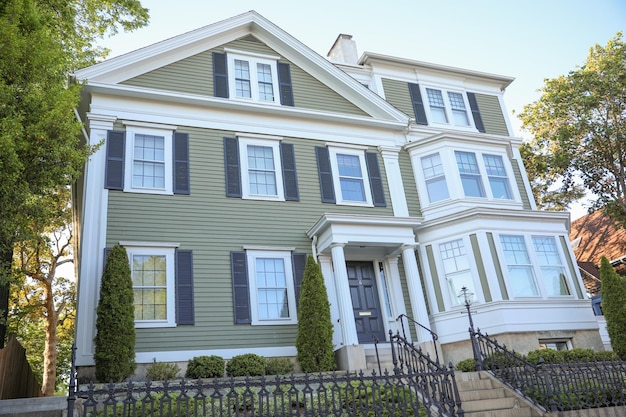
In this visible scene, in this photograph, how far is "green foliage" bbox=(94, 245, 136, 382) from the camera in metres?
10.8

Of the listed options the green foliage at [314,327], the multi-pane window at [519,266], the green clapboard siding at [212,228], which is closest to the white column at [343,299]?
the green foliage at [314,327]

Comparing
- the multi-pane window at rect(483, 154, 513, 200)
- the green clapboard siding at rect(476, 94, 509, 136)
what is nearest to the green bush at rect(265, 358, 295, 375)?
the multi-pane window at rect(483, 154, 513, 200)

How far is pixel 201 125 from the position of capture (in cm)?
1488

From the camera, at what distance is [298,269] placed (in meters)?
14.0

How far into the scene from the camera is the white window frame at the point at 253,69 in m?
15.8

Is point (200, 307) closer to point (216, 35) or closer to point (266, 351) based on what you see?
A: point (266, 351)

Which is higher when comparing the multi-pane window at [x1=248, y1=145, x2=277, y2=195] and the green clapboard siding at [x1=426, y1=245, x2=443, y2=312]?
the multi-pane window at [x1=248, y1=145, x2=277, y2=195]

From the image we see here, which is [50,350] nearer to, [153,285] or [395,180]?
[153,285]

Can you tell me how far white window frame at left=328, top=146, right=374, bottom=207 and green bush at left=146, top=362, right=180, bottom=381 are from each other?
6.49m

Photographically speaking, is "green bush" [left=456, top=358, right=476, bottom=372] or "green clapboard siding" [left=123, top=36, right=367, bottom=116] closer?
"green bush" [left=456, top=358, right=476, bottom=372]

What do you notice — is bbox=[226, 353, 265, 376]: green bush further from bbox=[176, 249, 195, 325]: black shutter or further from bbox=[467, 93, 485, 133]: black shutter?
bbox=[467, 93, 485, 133]: black shutter

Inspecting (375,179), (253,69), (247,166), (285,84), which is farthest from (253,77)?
(375,179)

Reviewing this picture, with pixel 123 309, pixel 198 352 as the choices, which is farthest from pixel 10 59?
pixel 198 352

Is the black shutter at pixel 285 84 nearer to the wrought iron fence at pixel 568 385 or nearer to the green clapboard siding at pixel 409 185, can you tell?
the green clapboard siding at pixel 409 185
